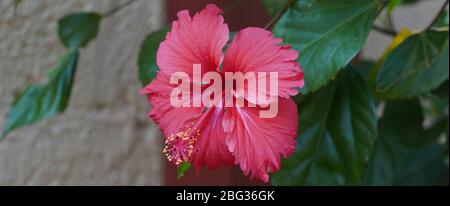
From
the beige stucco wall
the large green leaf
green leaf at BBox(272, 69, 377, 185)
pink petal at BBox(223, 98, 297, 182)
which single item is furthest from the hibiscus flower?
the beige stucco wall

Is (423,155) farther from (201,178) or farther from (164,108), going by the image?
(164,108)

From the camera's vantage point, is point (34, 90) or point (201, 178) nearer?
point (34, 90)

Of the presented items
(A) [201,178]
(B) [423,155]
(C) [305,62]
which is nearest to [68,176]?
(A) [201,178]

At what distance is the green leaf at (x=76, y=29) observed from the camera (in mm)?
902

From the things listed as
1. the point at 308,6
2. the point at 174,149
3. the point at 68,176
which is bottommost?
→ the point at 68,176

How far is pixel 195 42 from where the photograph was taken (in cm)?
49

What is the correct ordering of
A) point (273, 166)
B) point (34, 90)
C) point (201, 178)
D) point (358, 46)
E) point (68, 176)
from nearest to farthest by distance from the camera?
point (273, 166) < point (358, 46) < point (34, 90) < point (201, 178) < point (68, 176)

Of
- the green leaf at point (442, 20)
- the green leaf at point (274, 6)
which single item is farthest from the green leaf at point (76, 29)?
the green leaf at point (442, 20)

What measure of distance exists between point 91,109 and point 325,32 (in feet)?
2.25

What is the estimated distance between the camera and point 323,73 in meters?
0.56

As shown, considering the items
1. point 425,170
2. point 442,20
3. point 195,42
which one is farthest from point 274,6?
point 425,170

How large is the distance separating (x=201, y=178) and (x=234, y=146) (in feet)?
1.77

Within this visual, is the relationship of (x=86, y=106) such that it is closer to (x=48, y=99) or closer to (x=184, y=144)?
(x=48, y=99)

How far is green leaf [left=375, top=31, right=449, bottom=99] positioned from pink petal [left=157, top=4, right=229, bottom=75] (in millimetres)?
308
